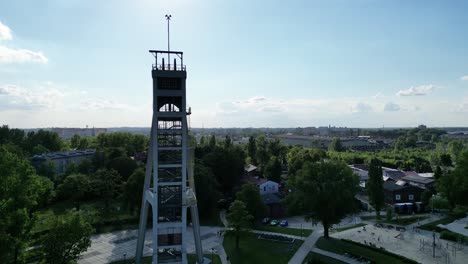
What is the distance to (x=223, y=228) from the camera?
47.1m

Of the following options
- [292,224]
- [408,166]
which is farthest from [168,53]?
[408,166]

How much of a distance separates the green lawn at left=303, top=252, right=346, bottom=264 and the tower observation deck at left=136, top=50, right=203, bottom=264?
36.7 feet

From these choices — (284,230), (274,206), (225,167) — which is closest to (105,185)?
(225,167)

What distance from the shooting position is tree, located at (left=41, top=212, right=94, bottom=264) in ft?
86.3

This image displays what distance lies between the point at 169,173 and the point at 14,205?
43.9ft

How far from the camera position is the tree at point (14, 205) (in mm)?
23406

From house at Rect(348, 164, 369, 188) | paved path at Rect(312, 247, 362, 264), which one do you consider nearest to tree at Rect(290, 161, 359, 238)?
paved path at Rect(312, 247, 362, 264)

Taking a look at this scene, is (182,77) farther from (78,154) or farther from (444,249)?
(78,154)

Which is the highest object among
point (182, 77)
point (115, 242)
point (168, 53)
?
point (168, 53)

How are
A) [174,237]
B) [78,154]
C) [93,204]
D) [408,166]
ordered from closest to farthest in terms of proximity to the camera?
[174,237] < [93,204] < [78,154] < [408,166]

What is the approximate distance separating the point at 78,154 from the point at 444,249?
77.4 metres

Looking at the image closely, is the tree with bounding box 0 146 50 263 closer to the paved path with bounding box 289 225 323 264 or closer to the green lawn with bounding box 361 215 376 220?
the paved path with bounding box 289 225 323 264

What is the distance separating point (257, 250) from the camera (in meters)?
38.2

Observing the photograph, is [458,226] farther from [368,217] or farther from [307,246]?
[307,246]
